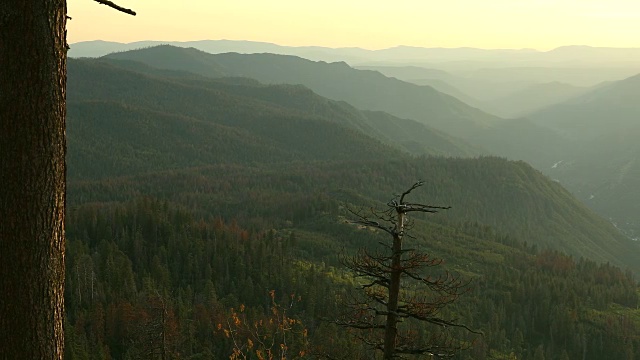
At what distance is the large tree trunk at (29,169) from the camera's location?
855 centimetres

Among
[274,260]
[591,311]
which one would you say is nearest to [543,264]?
[591,311]

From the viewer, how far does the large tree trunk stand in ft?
28.0

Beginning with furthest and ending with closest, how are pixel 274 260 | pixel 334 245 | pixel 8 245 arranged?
pixel 334 245, pixel 274 260, pixel 8 245

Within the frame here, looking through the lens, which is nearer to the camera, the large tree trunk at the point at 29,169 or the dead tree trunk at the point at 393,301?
the large tree trunk at the point at 29,169

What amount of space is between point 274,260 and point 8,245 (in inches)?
5339

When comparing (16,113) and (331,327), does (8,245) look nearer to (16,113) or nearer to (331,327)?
(16,113)

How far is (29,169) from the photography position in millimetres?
8664

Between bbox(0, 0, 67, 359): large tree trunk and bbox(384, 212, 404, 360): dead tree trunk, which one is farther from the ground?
bbox(0, 0, 67, 359): large tree trunk

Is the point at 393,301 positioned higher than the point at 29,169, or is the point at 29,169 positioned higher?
the point at 29,169

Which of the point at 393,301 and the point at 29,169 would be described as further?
the point at 393,301

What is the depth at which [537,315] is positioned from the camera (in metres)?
157

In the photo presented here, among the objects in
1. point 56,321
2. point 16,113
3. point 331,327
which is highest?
point 16,113

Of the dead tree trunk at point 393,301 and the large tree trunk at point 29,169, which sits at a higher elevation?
the large tree trunk at point 29,169

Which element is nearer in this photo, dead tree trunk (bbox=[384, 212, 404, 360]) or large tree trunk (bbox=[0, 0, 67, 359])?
large tree trunk (bbox=[0, 0, 67, 359])
